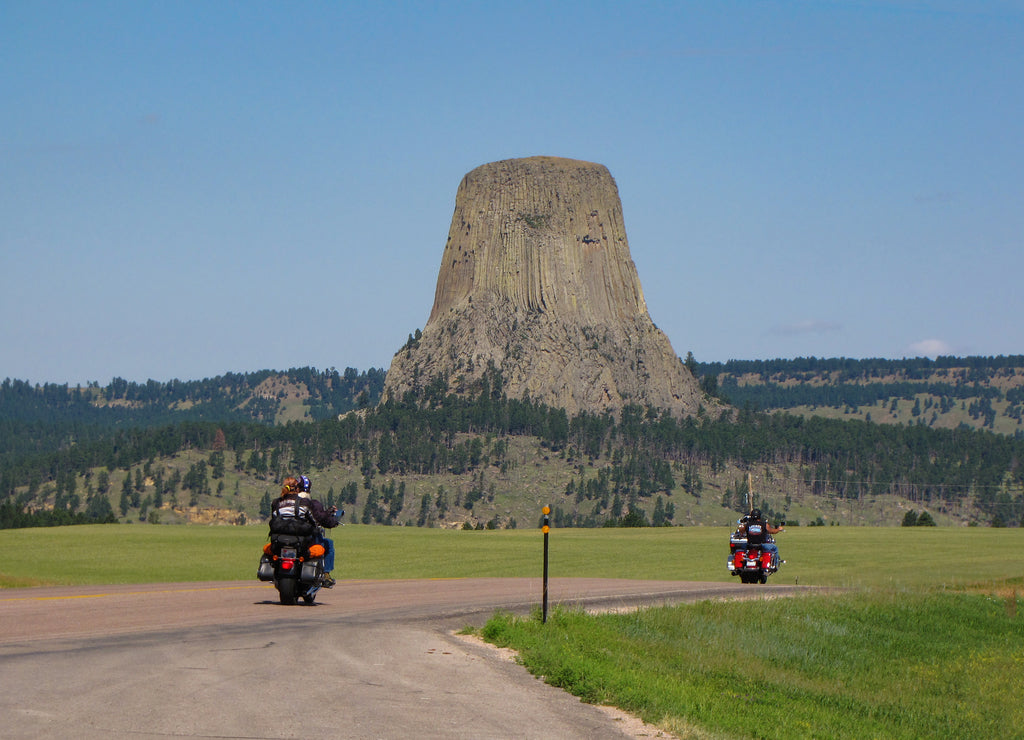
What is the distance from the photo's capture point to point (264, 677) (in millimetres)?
13594

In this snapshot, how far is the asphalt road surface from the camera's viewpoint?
37.5 feet

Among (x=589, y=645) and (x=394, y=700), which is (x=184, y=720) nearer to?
(x=394, y=700)

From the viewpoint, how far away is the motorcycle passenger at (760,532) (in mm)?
38875

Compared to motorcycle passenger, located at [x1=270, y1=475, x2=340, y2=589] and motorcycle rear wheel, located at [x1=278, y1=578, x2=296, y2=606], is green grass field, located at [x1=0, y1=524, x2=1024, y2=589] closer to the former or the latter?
motorcycle rear wheel, located at [x1=278, y1=578, x2=296, y2=606]

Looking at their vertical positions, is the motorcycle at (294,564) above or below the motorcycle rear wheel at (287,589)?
above

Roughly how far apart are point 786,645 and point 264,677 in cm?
1514

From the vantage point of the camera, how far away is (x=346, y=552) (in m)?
77.4

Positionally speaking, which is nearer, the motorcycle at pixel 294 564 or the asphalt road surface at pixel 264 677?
the asphalt road surface at pixel 264 677

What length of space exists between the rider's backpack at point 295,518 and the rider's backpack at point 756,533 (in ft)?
66.5

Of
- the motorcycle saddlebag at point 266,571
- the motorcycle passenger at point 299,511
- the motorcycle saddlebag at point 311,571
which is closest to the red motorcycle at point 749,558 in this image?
the motorcycle passenger at point 299,511

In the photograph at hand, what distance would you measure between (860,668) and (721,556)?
4673cm

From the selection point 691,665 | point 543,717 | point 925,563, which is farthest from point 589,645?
point 925,563

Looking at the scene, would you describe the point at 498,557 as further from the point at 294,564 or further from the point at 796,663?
the point at 294,564

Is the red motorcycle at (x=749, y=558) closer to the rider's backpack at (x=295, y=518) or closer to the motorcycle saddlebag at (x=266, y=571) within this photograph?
the rider's backpack at (x=295, y=518)
